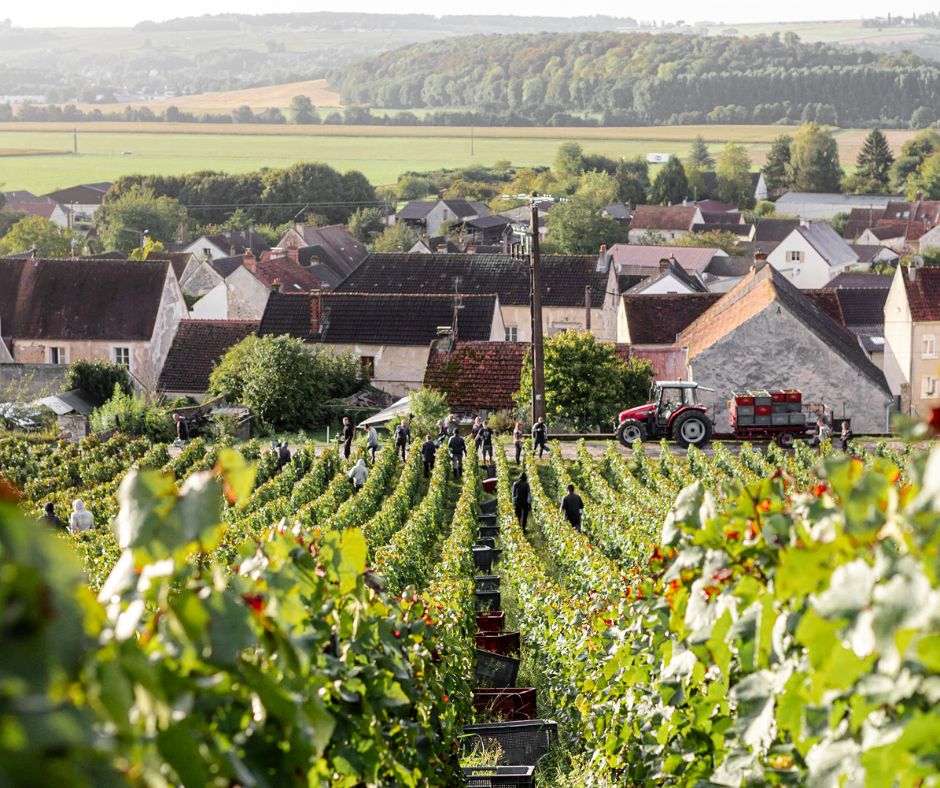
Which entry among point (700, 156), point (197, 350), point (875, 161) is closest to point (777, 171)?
point (875, 161)

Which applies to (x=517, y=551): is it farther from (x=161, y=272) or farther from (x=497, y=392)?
(x=161, y=272)

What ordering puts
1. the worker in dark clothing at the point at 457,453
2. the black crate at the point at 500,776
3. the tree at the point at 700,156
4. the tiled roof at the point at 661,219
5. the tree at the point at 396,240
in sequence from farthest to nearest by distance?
the tree at the point at 700,156 → the tiled roof at the point at 661,219 → the tree at the point at 396,240 → the worker in dark clothing at the point at 457,453 → the black crate at the point at 500,776

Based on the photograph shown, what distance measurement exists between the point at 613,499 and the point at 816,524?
2029 cm

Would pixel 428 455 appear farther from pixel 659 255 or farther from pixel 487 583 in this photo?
pixel 659 255

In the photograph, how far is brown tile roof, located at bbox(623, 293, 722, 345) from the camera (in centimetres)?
Result: 4819

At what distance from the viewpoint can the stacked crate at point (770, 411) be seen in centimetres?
3328

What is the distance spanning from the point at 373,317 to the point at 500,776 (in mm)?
36274

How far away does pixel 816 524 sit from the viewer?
4547 millimetres

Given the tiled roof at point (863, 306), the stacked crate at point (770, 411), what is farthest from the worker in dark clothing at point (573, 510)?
the tiled roof at point (863, 306)

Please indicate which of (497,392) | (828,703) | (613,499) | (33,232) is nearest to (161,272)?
(497,392)

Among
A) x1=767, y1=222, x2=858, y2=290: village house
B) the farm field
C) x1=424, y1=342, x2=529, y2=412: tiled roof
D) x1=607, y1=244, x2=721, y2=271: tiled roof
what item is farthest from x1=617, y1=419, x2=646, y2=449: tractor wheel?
the farm field

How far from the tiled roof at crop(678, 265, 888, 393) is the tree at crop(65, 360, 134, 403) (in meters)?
15.9

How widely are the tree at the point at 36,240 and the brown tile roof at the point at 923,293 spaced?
60.7m

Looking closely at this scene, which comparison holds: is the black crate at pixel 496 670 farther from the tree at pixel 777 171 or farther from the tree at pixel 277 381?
the tree at pixel 777 171
